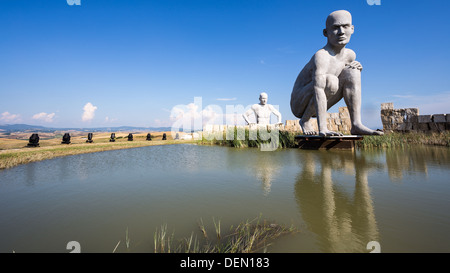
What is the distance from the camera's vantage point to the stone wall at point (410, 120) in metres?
9.17

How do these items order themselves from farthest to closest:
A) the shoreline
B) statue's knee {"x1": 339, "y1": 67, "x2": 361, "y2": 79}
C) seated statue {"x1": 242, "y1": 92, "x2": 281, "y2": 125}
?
seated statue {"x1": 242, "y1": 92, "x2": 281, "y2": 125} < statue's knee {"x1": 339, "y1": 67, "x2": 361, "y2": 79} < the shoreline

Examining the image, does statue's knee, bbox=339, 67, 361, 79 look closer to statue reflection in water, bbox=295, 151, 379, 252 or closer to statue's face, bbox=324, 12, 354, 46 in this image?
statue's face, bbox=324, 12, 354, 46

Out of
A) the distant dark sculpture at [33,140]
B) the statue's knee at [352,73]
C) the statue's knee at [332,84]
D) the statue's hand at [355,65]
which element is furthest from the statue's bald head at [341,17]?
the distant dark sculpture at [33,140]

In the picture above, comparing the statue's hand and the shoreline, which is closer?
the shoreline

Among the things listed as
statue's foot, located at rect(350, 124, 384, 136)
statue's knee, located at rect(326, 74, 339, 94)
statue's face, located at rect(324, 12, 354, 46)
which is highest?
statue's face, located at rect(324, 12, 354, 46)

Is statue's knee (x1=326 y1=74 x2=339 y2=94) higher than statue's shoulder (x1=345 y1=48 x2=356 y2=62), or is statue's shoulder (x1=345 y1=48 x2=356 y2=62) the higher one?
statue's shoulder (x1=345 y1=48 x2=356 y2=62)

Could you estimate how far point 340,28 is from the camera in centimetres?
491

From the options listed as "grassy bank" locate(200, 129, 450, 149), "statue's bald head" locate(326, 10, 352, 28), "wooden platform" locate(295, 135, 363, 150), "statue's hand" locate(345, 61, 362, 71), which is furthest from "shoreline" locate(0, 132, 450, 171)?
"statue's bald head" locate(326, 10, 352, 28)

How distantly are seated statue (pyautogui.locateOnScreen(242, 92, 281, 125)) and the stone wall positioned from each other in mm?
6579

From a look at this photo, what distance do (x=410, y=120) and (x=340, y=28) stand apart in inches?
359

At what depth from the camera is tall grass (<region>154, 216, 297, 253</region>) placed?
1.14 metres

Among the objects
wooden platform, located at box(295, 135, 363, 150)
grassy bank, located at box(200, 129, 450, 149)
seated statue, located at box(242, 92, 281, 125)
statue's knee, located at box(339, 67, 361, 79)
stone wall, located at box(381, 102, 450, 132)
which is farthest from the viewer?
seated statue, located at box(242, 92, 281, 125)
